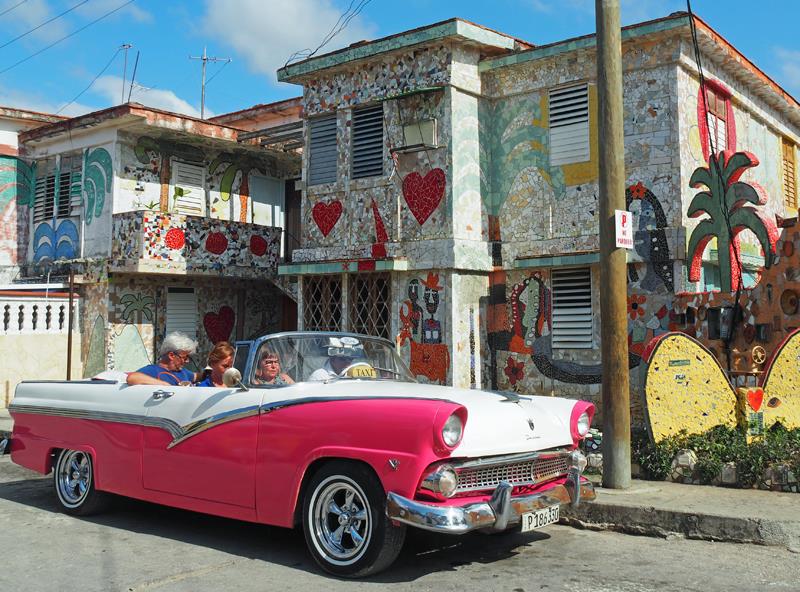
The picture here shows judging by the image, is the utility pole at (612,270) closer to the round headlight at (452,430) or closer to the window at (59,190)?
the round headlight at (452,430)

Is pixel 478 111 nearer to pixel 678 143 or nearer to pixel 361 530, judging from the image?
pixel 678 143

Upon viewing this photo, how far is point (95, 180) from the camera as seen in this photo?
1595 centimetres

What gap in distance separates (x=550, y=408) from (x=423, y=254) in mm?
6529

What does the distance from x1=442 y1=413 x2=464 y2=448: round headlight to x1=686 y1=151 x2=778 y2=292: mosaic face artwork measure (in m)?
5.75

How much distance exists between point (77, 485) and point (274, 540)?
6.89ft

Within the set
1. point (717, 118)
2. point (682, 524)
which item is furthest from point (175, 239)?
point (682, 524)

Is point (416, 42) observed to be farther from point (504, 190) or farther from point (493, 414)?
point (493, 414)

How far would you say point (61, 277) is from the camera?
637 inches

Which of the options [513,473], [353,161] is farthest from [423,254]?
[513,473]

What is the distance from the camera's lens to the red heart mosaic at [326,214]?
1345 centimetres

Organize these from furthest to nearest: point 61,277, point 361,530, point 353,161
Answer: point 61,277
point 353,161
point 361,530

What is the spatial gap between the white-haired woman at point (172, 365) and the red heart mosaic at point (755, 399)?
5.44 metres

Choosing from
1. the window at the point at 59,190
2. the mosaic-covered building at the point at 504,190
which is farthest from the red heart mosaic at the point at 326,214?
the window at the point at 59,190

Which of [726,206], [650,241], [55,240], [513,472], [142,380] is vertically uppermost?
[55,240]
